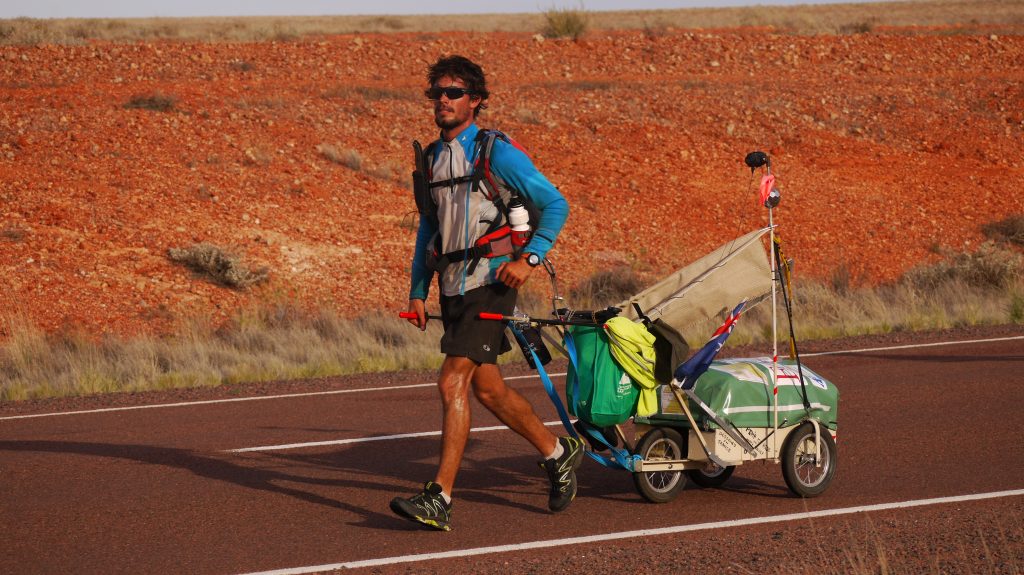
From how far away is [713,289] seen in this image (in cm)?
664

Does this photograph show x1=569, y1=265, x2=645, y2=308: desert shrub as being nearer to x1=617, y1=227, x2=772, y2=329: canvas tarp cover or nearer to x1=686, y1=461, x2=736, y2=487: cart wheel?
x1=686, y1=461, x2=736, y2=487: cart wheel

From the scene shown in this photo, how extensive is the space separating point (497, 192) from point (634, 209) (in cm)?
1821

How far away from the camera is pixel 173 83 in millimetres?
27578

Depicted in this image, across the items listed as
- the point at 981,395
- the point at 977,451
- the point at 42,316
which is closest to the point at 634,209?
the point at 42,316

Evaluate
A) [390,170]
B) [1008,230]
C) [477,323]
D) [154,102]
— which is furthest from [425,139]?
[477,323]

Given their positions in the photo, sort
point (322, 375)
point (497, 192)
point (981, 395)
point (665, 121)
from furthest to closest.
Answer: point (665, 121) < point (322, 375) < point (981, 395) < point (497, 192)

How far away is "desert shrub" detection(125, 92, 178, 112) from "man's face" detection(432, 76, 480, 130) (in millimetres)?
19610

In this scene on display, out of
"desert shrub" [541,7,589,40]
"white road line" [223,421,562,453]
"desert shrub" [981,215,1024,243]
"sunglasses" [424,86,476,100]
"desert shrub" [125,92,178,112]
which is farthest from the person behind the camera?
"desert shrub" [541,7,589,40]

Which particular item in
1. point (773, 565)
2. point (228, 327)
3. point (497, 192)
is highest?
point (497, 192)

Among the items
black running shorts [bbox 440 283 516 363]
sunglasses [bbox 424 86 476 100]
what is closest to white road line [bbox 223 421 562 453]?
black running shorts [bbox 440 283 516 363]

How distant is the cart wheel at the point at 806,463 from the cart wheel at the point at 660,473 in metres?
0.58

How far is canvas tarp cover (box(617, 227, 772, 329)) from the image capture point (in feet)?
21.7

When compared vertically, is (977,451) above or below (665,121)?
below

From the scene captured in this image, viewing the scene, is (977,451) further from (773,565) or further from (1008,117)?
(1008,117)
